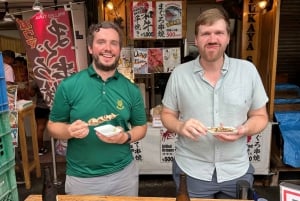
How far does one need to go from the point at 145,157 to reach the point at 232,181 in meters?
2.42

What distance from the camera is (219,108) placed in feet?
5.96

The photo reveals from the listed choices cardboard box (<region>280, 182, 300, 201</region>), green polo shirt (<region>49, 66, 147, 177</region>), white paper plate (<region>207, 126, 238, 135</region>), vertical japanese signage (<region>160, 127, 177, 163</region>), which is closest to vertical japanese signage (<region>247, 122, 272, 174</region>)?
vertical japanese signage (<region>160, 127, 177, 163</region>)

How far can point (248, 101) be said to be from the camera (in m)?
1.85

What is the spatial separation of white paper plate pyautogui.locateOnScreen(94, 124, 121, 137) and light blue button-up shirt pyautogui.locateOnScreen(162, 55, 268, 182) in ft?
1.51

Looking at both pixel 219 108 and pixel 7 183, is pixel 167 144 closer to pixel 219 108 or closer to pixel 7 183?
pixel 219 108

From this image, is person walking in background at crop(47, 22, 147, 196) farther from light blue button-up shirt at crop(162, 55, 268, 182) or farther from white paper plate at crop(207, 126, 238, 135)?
white paper plate at crop(207, 126, 238, 135)

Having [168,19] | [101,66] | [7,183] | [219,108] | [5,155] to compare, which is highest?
[168,19]

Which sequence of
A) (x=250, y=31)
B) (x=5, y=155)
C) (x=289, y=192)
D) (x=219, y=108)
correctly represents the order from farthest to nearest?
(x=250, y=31) → (x=219, y=108) → (x=5, y=155) → (x=289, y=192)

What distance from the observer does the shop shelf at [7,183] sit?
162 cm

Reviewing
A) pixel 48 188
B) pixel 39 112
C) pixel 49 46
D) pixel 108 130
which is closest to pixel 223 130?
pixel 108 130

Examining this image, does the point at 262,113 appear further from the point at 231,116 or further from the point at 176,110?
the point at 176,110

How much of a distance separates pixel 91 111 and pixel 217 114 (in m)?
0.79

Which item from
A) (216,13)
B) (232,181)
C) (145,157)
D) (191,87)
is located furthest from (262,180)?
(216,13)

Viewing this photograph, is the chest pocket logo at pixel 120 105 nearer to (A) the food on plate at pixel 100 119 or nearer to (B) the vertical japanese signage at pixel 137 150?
(A) the food on plate at pixel 100 119
